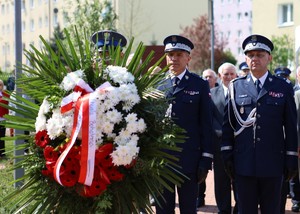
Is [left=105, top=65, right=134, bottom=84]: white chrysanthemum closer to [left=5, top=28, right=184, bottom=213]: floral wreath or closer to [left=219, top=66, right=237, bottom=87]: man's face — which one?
[left=5, top=28, right=184, bottom=213]: floral wreath

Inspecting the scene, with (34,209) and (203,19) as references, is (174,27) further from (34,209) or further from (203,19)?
(34,209)

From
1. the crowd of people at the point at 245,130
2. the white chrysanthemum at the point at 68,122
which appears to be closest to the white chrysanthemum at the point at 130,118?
the white chrysanthemum at the point at 68,122

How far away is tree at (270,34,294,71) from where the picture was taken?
3594 cm

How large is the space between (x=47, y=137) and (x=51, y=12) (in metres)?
50.4

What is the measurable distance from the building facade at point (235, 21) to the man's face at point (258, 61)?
182 feet

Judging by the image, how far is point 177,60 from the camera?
5.87 meters

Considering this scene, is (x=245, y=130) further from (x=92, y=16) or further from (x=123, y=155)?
(x=92, y=16)

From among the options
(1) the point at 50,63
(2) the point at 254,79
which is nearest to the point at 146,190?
(1) the point at 50,63

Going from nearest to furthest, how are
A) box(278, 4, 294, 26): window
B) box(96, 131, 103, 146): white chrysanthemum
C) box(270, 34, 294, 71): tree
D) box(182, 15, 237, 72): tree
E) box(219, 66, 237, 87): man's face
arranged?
box(96, 131, 103, 146): white chrysanthemum, box(219, 66, 237, 87): man's face, box(270, 34, 294, 71): tree, box(278, 4, 294, 26): window, box(182, 15, 237, 72): tree

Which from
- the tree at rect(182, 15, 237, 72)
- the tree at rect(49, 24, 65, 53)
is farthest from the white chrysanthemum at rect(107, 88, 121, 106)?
the tree at rect(182, 15, 237, 72)

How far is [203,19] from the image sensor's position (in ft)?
156

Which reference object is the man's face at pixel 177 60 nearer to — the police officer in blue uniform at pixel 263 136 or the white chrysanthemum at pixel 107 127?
the police officer in blue uniform at pixel 263 136

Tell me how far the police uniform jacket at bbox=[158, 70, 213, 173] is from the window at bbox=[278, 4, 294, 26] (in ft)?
118

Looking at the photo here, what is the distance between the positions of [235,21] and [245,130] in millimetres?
58132
